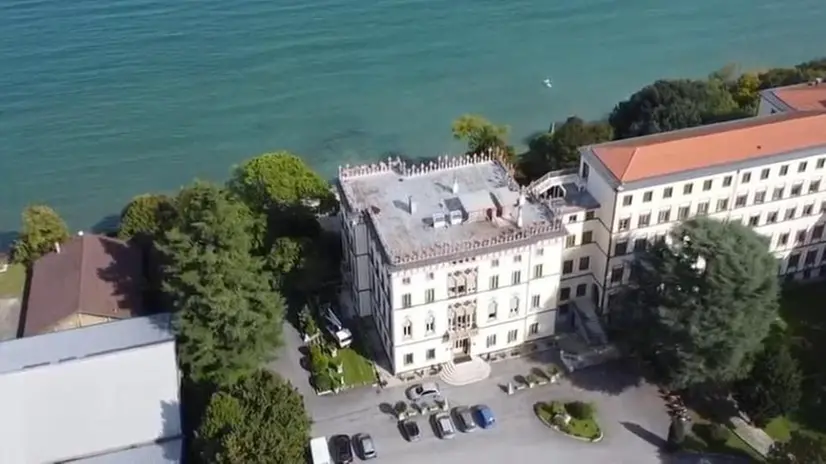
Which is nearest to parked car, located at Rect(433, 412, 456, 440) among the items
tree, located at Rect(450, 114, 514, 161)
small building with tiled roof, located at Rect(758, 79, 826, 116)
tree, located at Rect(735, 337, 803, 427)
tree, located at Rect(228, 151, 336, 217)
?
tree, located at Rect(735, 337, 803, 427)

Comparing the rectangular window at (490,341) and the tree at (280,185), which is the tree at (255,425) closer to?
the rectangular window at (490,341)

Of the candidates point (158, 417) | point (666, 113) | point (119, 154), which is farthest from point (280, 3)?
point (158, 417)


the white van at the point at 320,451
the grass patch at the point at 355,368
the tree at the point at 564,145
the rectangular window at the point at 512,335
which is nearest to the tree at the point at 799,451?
the rectangular window at the point at 512,335

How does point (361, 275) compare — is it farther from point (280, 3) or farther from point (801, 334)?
point (280, 3)

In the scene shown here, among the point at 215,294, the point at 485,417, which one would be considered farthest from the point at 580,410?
the point at 215,294

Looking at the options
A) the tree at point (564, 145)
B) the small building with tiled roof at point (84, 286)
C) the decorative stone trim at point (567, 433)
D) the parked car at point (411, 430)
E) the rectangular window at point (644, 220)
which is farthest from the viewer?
the tree at point (564, 145)
